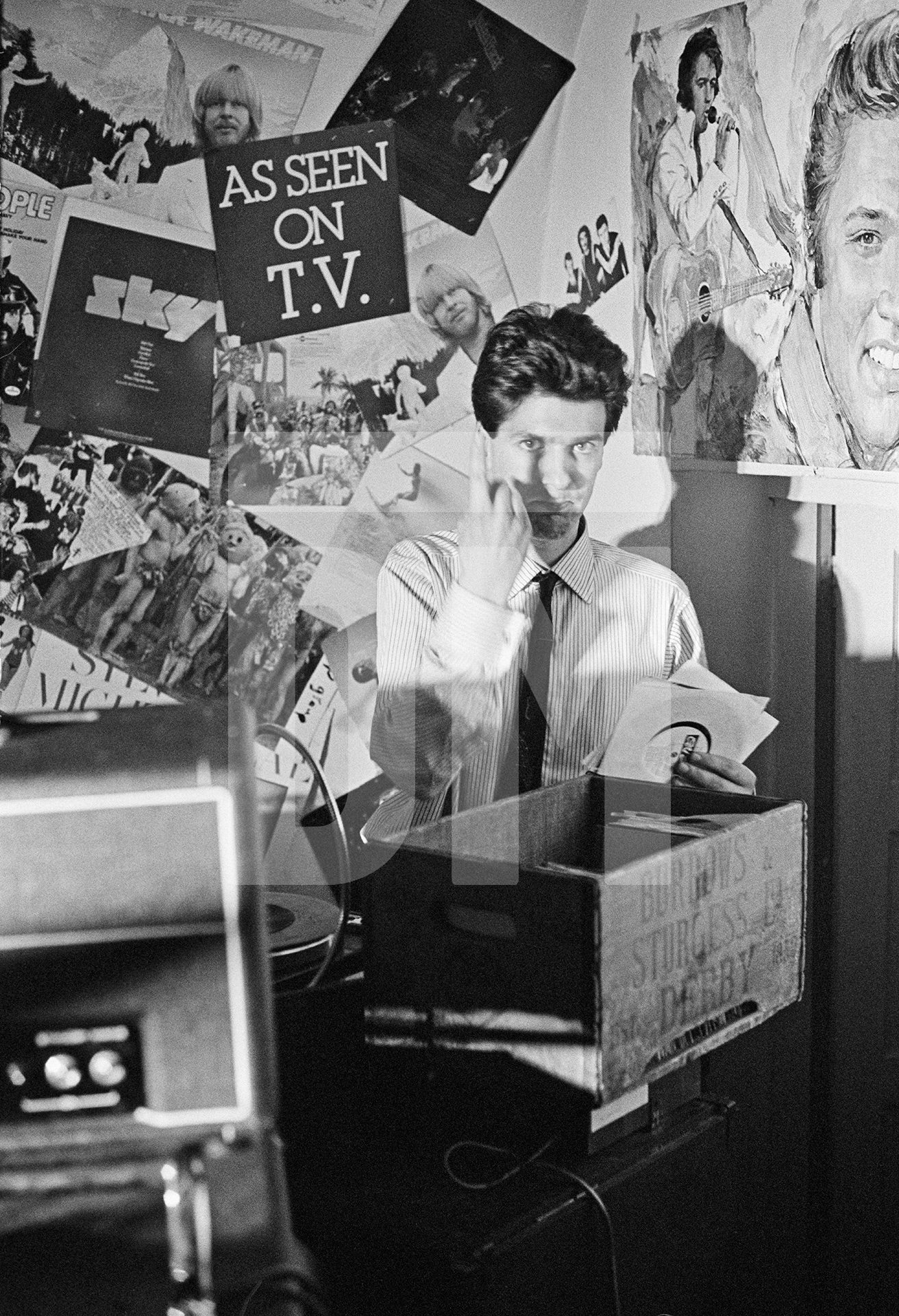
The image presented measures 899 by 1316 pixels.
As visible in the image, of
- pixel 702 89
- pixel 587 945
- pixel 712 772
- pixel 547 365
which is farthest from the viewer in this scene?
pixel 547 365

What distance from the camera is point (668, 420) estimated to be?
2.26m

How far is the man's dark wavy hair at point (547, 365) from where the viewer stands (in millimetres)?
2260

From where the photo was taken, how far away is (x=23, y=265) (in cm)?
188

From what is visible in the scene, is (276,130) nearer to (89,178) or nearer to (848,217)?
(89,178)

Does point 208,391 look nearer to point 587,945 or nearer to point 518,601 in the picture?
point 518,601

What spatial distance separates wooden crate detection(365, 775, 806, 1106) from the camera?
91 centimetres

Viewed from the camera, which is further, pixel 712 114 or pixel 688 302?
pixel 688 302

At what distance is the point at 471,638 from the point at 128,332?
729 mm

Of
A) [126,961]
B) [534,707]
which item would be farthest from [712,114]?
[126,961]

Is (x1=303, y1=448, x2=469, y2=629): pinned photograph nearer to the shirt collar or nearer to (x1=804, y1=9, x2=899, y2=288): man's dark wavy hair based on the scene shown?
the shirt collar

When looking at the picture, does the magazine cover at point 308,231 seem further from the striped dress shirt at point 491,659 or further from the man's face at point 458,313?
the striped dress shirt at point 491,659

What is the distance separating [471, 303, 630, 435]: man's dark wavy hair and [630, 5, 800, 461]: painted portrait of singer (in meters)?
0.05

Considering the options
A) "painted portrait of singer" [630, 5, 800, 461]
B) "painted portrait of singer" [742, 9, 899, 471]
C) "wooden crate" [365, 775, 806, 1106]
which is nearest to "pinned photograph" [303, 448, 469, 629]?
"painted portrait of singer" [630, 5, 800, 461]

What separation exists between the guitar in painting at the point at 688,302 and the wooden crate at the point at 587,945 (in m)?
1.19
